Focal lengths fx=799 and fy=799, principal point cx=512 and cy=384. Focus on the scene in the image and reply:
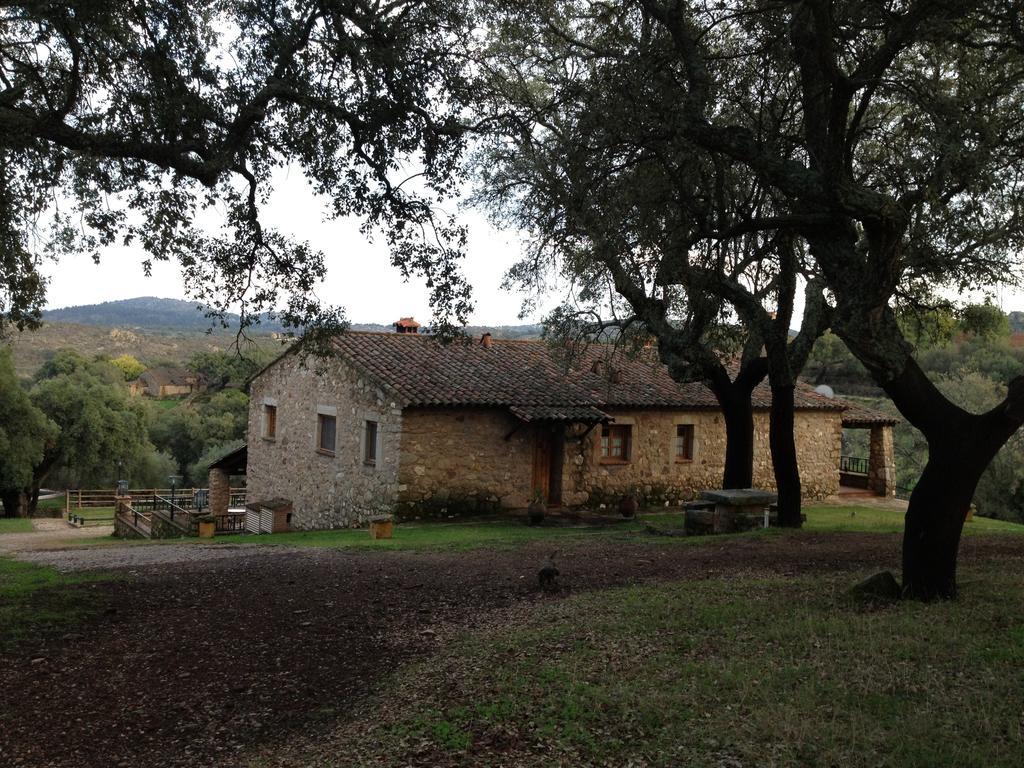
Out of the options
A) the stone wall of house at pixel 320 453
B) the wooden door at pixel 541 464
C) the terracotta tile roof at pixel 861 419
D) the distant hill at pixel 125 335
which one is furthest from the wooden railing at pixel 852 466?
the distant hill at pixel 125 335

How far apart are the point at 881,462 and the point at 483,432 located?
14066 mm

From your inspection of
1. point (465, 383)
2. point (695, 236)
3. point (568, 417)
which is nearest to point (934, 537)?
point (695, 236)

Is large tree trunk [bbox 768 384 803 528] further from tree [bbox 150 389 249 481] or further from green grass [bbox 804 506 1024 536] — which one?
tree [bbox 150 389 249 481]

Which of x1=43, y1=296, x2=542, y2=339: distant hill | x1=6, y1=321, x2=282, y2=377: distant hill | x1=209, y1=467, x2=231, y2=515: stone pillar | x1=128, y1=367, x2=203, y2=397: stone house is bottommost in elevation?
x1=209, y1=467, x2=231, y2=515: stone pillar

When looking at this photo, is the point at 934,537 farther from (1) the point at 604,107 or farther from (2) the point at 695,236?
(1) the point at 604,107

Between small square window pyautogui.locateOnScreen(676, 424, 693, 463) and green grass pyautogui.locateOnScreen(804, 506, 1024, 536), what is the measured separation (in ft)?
11.0

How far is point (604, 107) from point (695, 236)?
1844 mm

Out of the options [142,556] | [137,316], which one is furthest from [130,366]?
[142,556]

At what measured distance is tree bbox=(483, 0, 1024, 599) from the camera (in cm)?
726

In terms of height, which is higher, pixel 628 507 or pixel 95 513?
pixel 628 507

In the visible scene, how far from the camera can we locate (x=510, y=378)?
20.3 meters

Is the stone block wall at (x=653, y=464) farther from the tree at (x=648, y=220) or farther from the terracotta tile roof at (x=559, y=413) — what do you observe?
the tree at (x=648, y=220)

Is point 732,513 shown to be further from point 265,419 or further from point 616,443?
point 265,419

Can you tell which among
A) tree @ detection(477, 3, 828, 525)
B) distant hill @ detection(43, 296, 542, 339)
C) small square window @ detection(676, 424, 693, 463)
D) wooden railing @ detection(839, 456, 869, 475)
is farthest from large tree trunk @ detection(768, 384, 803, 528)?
distant hill @ detection(43, 296, 542, 339)
